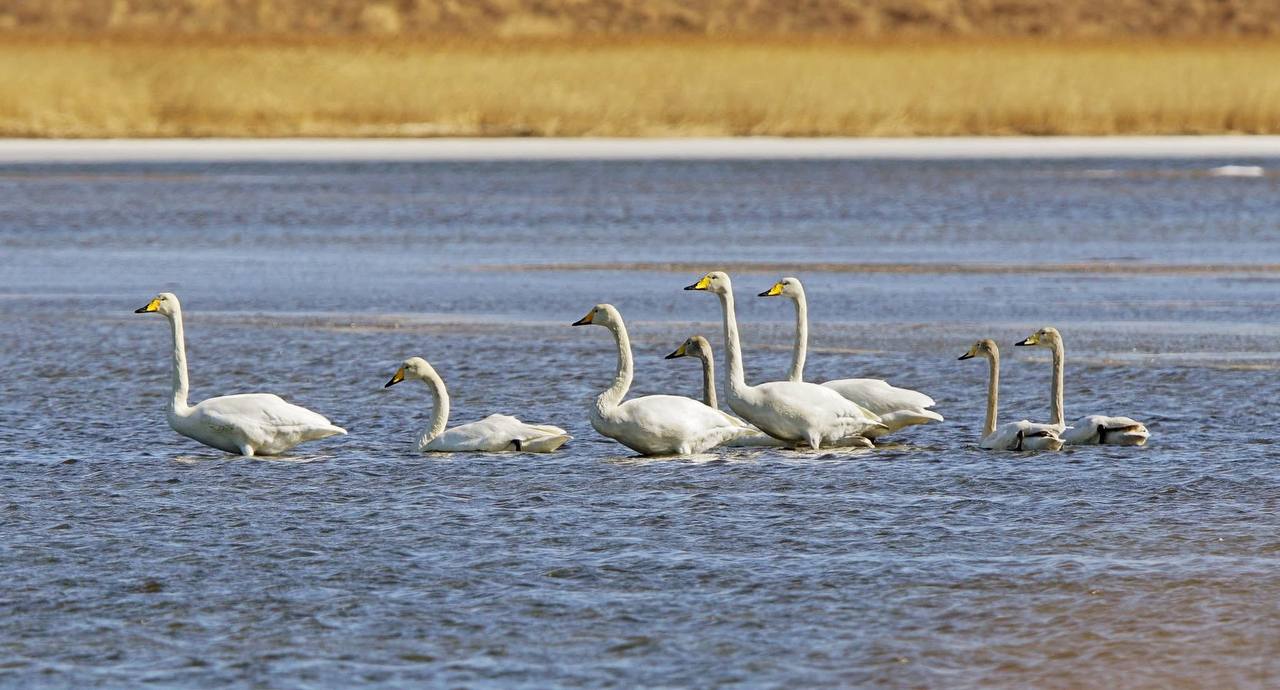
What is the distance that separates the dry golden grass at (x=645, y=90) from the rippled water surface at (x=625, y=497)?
21424 millimetres

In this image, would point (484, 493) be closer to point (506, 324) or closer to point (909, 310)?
point (506, 324)

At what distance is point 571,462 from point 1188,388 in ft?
12.5

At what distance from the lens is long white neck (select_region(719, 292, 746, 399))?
10.6 m

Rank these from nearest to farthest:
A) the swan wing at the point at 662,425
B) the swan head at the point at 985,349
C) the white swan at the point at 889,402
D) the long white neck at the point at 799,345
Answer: the swan wing at the point at 662,425 → the white swan at the point at 889,402 → the swan head at the point at 985,349 → the long white neck at the point at 799,345

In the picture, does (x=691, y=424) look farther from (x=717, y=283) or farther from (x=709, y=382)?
(x=717, y=283)

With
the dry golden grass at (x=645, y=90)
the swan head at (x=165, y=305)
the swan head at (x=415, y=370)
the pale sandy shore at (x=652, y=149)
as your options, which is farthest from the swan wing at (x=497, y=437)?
the dry golden grass at (x=645, y=90)

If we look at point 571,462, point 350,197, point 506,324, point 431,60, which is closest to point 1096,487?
point 571,462

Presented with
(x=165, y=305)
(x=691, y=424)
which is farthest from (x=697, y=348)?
(x=165, y=305)

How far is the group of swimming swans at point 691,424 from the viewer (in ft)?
34.1

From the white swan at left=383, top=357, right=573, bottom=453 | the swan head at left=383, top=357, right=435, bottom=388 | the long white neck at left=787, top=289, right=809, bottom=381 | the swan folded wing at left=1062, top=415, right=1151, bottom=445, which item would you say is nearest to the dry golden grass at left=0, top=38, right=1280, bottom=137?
the long white neck at left=787, top=289, right=809, bottom=381

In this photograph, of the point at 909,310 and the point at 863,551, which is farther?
the point at 909,310

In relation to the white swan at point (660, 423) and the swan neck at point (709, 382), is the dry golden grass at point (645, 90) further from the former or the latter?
the white swan at point (660, 423)

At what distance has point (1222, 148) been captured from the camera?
123 ft

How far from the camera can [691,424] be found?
10438mm
